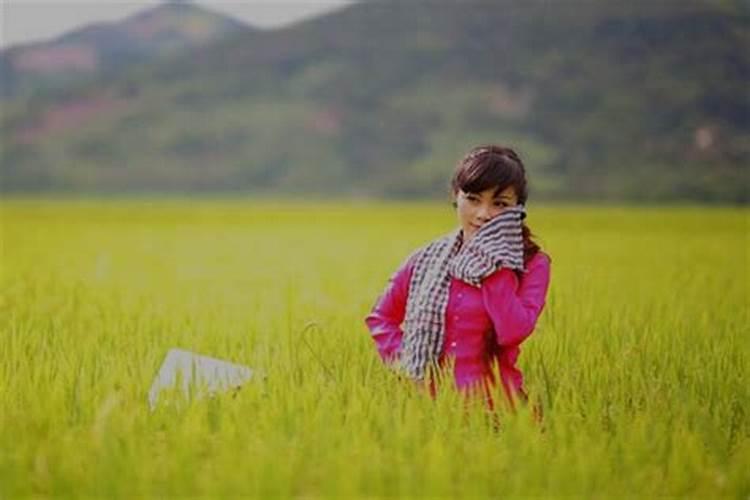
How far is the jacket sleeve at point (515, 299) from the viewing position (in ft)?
11.5

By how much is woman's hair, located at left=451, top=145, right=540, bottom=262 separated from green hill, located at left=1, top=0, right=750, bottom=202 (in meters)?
57.7

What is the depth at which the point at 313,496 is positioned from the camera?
2645mm

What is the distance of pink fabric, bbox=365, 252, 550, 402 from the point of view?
3510 millimetres

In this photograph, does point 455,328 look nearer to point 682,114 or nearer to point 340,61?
point 682,114

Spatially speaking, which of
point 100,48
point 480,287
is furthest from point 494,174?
point 100,48

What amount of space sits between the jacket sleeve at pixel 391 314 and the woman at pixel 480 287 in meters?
0.03

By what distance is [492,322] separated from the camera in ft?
12.0

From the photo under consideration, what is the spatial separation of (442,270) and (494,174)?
0.35m

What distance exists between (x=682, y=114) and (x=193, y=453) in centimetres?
7977

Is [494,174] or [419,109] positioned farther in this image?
[419,109]

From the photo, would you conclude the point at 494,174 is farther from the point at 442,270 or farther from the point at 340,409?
the point at 340,409

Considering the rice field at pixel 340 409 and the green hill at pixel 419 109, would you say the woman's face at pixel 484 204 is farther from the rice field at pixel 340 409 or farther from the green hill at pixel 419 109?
the green hill at pixel 419 109

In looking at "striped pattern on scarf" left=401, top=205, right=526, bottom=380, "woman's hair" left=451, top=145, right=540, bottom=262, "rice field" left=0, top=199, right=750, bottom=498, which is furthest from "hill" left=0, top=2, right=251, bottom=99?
"woman's hair" left=451, top=145, right=540, bottom=262

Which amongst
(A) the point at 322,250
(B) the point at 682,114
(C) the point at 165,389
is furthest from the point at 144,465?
(B) the point at 682,114
